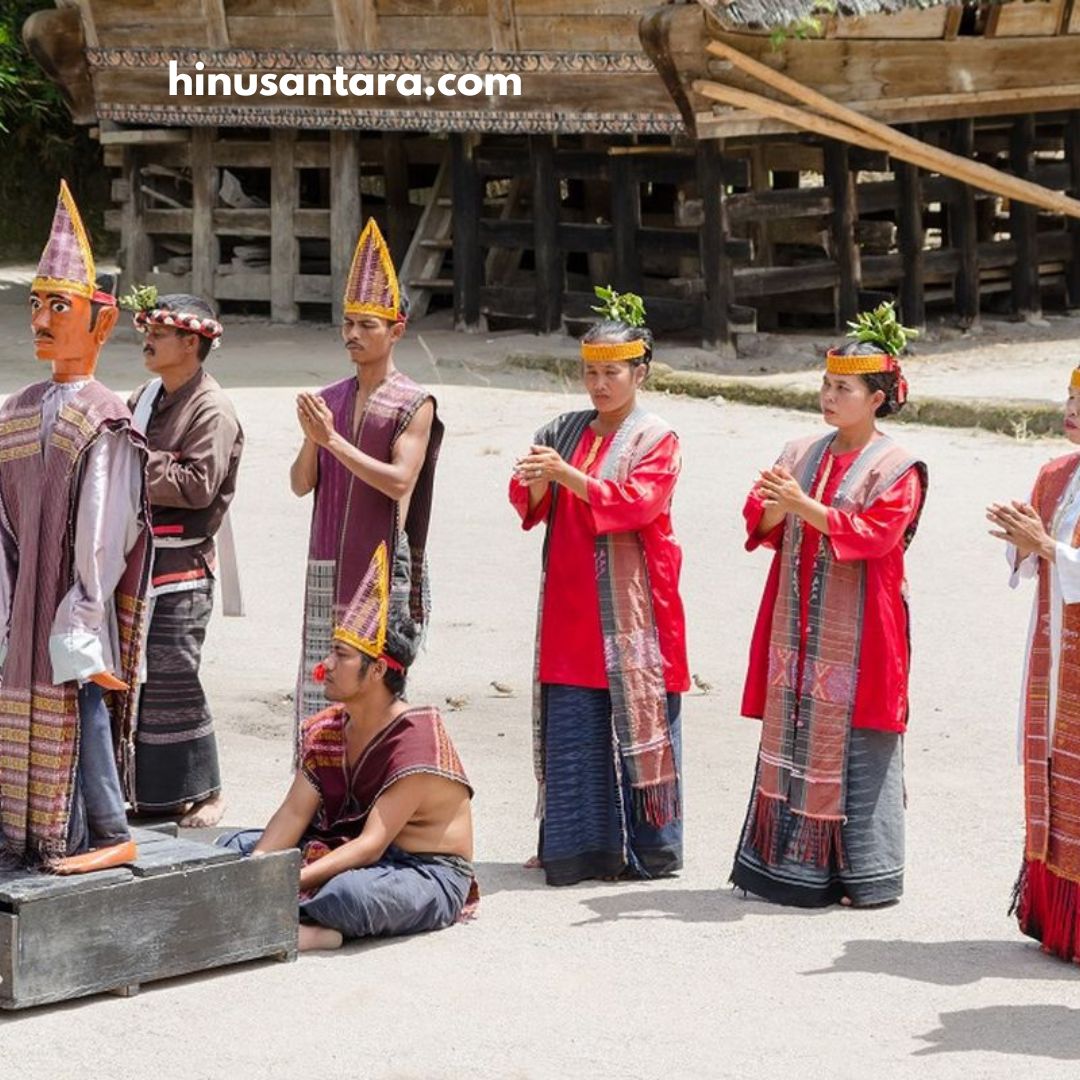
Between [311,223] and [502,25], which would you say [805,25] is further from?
[311,223]

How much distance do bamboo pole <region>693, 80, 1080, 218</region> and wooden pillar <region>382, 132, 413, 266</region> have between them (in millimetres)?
3848

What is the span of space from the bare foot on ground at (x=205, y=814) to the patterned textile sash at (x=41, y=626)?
150cm

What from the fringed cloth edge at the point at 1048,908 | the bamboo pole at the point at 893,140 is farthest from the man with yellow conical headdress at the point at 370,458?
the bamboo pole at the point at 893,140

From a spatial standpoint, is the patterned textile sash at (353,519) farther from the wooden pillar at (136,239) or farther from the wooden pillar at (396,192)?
the wooden pillar at (136,239)

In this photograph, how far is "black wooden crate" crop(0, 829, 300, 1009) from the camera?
5.37 m

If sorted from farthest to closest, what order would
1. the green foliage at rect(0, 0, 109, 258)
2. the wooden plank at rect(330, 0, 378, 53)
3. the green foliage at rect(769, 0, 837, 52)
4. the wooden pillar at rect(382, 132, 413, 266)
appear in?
1. the green foliage at rect(0, 0, 109, 258)
2. the wooden pillar at rect(382, 132, 413, 266)
3. the wooden plank at rect(330, 0, 378, 53)
4. the green foliage at rect(769, 0, 837, 52)

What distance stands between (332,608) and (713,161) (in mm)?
9195

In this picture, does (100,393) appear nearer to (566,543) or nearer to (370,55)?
(566,543)

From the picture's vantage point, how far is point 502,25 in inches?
630

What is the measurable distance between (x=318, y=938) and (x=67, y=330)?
1.67 meters

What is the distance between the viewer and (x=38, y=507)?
559 centimetres

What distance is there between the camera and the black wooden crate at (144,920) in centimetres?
537

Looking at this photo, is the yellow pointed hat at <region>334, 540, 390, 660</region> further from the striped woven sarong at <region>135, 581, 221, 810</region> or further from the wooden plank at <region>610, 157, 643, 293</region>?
the wooden plank at <region>610, 157, 643, 293</region>

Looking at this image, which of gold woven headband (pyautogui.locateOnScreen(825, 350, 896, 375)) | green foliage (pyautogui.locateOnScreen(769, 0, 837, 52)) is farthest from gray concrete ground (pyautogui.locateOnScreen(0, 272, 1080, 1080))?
green foliage (pyautogui.locateOnScreen(769, 0, 837, 52))
